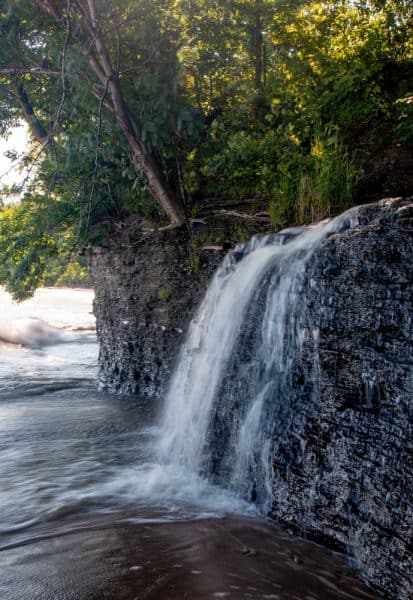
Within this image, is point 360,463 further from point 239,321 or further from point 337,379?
point 239,321

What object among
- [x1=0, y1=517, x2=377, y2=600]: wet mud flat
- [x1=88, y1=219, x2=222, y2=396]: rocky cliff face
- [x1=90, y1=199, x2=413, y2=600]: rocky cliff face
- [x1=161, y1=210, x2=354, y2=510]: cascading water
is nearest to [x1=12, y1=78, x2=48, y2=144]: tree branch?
[x1=88, y1=219, x2=222, y2=396]: rocky cliff face

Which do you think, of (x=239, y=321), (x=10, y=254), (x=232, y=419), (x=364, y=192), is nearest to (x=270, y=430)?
(x=232, y=419)

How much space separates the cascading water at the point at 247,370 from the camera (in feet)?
12.3

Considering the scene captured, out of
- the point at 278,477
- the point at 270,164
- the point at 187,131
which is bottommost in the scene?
the point at 278,477

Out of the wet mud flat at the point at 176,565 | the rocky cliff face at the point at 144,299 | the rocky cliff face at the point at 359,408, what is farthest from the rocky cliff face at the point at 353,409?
the rocky cliff face at the point at 144,299

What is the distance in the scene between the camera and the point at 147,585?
8.59 ft

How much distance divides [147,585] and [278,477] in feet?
4.04

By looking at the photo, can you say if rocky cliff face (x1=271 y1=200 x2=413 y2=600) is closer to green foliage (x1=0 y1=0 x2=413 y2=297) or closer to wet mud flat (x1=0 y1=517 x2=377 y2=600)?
wet mud flat (x1=0 y1=517 x2=377 y2=600)

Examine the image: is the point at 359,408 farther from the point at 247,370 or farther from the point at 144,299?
the point at 144,299

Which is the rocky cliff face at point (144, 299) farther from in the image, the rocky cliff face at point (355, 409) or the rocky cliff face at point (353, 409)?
the rocky cliff face at point (353, 409)

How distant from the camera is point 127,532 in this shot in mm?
3275

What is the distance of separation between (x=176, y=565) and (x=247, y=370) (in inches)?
69.6

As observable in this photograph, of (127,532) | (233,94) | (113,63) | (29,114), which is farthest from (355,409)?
(29,114)

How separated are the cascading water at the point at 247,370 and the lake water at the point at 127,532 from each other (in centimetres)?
26
